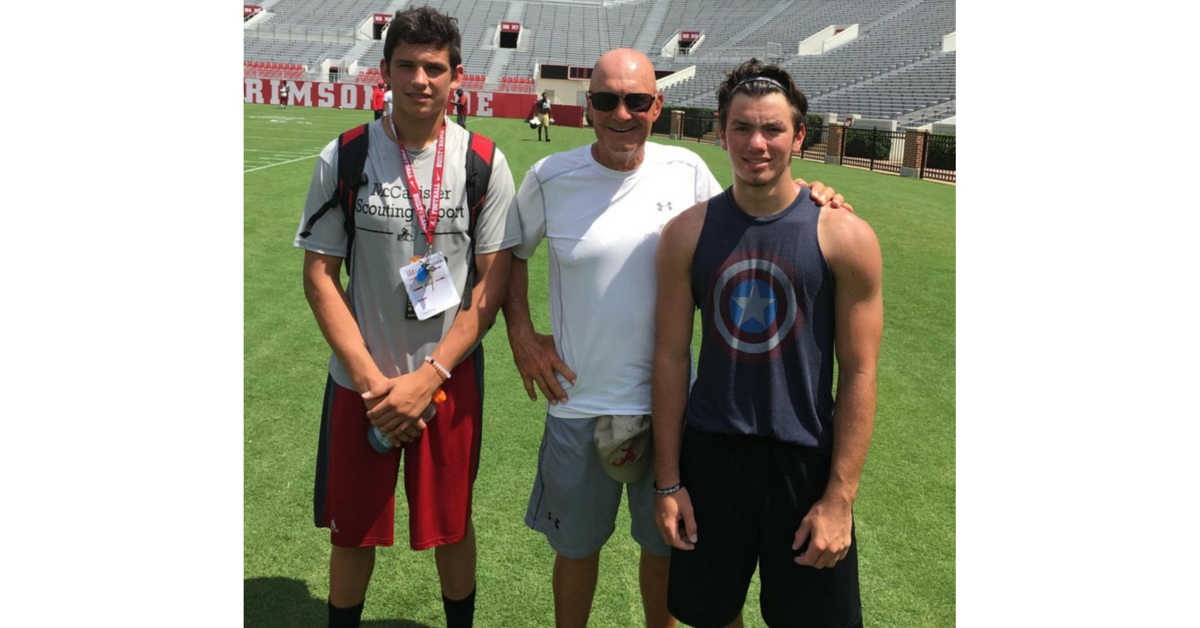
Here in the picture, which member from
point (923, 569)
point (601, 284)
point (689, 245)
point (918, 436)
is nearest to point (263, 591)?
point (601, 284)

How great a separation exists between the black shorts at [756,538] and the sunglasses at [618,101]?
1.01 m

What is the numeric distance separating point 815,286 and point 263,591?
2648 mm

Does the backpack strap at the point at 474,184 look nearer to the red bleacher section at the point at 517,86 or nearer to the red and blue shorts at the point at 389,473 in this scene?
the red and blue shorts at the point at 389,473

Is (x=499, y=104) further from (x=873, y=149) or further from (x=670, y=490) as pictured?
(x=670, y=490)

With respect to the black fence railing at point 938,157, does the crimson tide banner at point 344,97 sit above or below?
above

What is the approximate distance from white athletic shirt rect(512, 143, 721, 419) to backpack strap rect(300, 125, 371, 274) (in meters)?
0.55

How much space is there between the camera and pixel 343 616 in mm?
3076

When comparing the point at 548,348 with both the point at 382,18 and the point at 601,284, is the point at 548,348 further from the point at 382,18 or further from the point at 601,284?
the point at 382,18

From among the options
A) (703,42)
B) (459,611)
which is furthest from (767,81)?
(703,42)

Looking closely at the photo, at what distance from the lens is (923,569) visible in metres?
3.97

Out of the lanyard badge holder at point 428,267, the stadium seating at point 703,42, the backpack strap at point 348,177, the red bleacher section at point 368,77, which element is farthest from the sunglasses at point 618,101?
the red bleacher section at point 368,77

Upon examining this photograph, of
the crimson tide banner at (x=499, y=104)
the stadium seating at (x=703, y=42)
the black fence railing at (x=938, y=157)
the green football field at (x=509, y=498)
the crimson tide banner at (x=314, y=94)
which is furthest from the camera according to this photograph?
the crimson tide banner at (x=314, y=94)

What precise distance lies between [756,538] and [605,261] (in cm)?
95

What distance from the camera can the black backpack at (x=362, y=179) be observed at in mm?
2789
